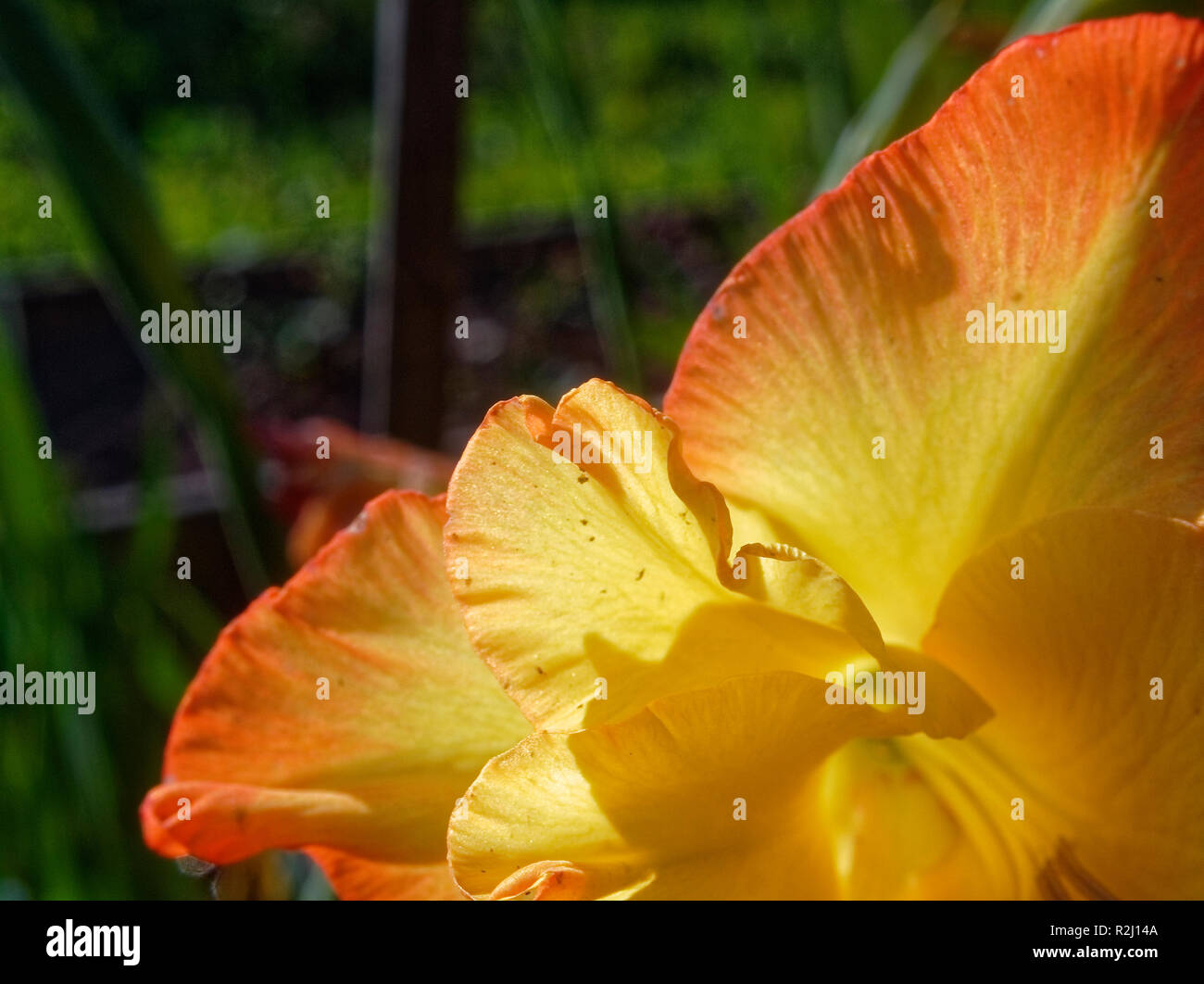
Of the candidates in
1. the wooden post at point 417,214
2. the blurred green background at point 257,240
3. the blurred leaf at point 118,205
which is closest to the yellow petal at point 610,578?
the blurred green background at point 257,240

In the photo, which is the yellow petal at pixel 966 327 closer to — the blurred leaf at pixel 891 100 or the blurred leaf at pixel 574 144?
the blurred leaf at pixel 891 100

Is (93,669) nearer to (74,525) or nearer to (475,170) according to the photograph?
(74,525)

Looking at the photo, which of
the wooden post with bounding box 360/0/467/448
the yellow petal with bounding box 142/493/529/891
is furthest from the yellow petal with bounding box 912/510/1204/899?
the wooden post with bounding box 360/0/467/448

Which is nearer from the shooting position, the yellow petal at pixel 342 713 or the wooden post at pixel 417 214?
the yellow petal at pixel 342 713

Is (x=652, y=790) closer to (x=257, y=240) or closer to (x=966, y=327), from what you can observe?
(x=966, y=327)

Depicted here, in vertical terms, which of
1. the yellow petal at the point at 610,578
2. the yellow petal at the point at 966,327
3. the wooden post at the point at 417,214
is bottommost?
the yellow petal at the point at 610,578

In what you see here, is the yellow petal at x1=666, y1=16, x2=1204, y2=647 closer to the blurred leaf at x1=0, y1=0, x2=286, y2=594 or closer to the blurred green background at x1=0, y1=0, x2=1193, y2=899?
the blurred green background at x1=0, y1=0, x2=1193, y2=899
